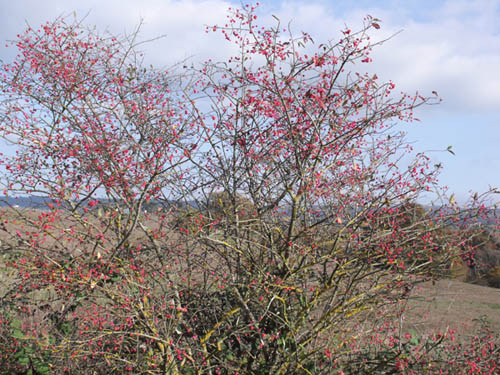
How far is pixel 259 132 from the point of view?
15.9 feet

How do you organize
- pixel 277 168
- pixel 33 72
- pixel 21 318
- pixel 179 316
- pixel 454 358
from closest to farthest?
pixel 179 316 < pixel 277 168 < pixel 454 358 < pixel 33 72 < pixel 21 318

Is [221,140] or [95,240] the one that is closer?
[95,240]

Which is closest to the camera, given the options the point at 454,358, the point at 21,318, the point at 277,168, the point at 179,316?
the point at 179,316

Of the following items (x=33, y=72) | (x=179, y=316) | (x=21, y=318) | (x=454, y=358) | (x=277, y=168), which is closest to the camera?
(x=179, y=316)

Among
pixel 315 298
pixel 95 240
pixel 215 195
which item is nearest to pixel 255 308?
pixel 315 298

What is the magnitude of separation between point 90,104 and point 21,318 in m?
3.64

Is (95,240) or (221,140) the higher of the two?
(221,140)

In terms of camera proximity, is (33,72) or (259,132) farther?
(33,72)

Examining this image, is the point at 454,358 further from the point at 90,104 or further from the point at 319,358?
the point at 90,104

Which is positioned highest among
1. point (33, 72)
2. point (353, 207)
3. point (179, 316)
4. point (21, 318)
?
point (33, 72)

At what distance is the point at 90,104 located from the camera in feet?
17.9

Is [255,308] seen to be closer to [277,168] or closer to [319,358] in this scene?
[319,358]

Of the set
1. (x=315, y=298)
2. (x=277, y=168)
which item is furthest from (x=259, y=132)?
(x=315, y=298)

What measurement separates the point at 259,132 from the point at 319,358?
2.49m
